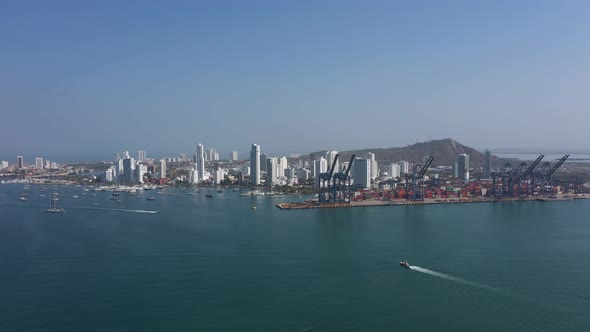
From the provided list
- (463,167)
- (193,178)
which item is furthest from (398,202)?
(193,178)

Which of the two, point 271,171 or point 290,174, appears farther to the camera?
point 290,174

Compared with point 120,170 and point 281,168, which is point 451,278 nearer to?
point 281,168

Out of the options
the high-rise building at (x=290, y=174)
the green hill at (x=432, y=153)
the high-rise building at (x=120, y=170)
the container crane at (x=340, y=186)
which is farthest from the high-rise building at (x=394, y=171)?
the high-rise building at (x=120, y=170)

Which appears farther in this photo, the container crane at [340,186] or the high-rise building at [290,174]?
the high-rise building at [290,174]

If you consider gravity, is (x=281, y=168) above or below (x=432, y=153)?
below

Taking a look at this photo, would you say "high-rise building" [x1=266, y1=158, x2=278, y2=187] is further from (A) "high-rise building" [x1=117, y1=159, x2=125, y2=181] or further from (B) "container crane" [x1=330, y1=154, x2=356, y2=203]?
(A) "high-rise building" [x1=117, y1=159, x2=125, y2=181]

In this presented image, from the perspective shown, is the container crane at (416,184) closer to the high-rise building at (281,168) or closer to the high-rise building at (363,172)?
the high-rise building at (363,172)

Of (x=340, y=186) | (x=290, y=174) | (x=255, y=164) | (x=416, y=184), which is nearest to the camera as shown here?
(x=340, y=186)

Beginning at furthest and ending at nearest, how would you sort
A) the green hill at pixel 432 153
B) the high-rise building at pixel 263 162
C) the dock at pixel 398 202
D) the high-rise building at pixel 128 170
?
the green hill at pixel 432 153 → the high-rise building at pixel 263 162 → the high-rise building at pixel 128 170 → the dock at pixel 398 202

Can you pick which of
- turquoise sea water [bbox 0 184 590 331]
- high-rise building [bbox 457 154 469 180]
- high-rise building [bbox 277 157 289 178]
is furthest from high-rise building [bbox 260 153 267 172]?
turquoise sea water [bbox 0 184 590 331]
